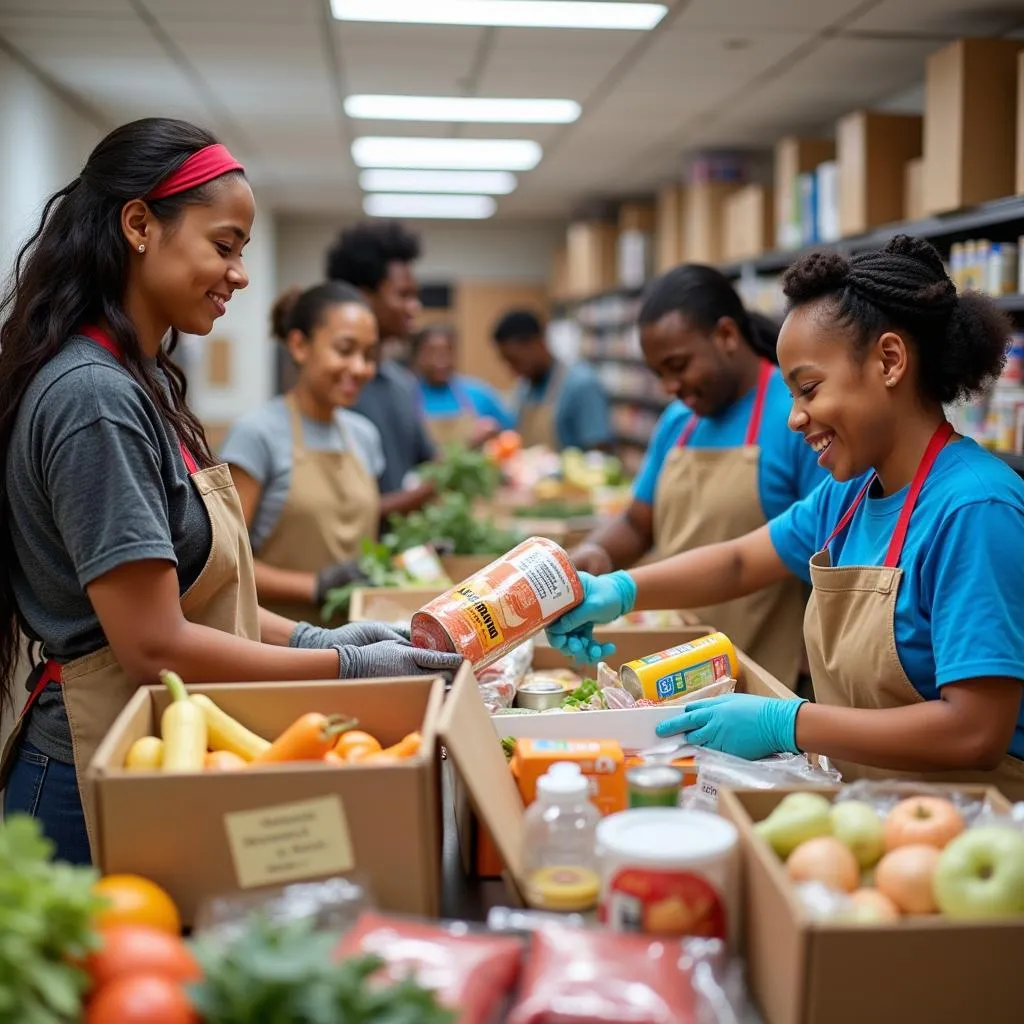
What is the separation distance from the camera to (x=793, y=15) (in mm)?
4484

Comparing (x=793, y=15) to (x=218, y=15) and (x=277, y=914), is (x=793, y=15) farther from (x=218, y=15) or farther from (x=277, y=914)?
(x=277, y=914)

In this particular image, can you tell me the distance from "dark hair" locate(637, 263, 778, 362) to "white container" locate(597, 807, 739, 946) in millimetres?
1941

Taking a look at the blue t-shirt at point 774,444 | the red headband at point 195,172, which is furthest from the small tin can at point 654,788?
the blue t-shirt at point 774,444

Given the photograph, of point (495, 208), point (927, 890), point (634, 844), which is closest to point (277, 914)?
point (634, 844)

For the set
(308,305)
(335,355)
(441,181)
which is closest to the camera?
(335,355)

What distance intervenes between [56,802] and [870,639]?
4.34 ft

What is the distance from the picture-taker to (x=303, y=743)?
152cm

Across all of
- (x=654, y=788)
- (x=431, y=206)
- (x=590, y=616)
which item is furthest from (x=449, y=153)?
(x=654, y=788)

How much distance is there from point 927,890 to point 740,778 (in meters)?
0.44

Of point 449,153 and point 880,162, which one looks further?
point 449,153

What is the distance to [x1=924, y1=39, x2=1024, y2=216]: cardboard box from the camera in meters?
4.16

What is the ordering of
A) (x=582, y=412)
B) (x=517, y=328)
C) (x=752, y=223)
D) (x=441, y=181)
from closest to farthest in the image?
(x=752, y=223)
(x=582, y=412)
(x=517, y=328)
(x=441, y=181)

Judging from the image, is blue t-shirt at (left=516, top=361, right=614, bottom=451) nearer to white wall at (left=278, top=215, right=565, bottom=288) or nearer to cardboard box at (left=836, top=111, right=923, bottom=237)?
cardboard box at (left=836, top=111, right=923, bottom=237)

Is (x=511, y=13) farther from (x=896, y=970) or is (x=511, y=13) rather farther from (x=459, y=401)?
(x=896, y=970)
